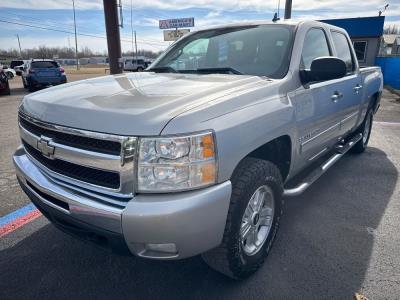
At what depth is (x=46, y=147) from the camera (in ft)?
7.00

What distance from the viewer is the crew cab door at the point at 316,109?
9.12ft

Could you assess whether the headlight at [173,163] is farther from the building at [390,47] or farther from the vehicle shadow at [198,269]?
the building at [390,47]

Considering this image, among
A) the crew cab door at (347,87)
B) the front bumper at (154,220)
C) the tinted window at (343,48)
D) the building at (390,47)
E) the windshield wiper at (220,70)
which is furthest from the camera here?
the building at (390,47)

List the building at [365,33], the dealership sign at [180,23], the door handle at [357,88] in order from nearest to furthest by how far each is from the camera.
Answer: the door handle at [357,88]
the building at [365,33]
the dealership sign at [180,23]

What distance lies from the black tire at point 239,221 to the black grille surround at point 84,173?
0.73 metres

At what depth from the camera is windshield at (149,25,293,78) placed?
9.44 ft

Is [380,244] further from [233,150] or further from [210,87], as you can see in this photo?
[210,87]

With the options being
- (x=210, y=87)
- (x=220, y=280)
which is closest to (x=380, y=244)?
(x=220, y=280)

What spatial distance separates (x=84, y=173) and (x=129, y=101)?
1.69ft

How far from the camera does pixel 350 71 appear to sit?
4.26 m

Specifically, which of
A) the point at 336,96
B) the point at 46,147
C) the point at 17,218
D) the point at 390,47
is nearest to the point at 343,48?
the point at 336,96

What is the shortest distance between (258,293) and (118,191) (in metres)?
1.25

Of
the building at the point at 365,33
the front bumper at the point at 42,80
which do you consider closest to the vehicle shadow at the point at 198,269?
the front bumper at the point at 42,80


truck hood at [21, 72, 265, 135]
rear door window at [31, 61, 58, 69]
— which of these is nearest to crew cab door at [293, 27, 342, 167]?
truck hood at [21, 72, 265, 135]
